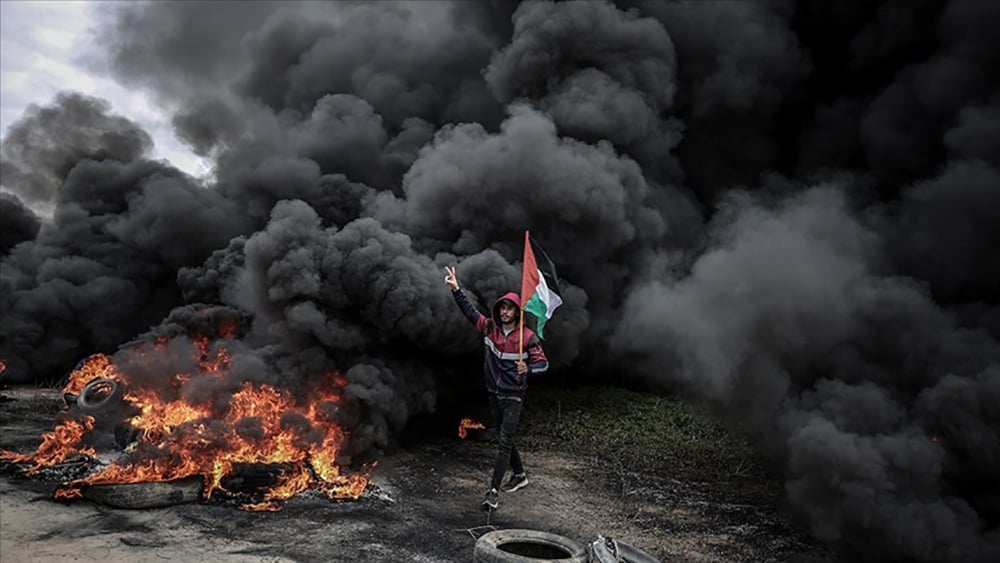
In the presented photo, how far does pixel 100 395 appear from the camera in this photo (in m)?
13.5

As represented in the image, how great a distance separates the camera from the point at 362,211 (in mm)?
20469

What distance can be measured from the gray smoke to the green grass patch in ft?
4.02

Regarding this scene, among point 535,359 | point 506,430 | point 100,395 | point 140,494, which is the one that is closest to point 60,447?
point 100,395

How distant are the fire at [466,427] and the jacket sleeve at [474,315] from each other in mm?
6004

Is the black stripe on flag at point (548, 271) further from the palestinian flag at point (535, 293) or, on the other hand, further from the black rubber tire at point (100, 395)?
the black rubber tire at point (100, 395)

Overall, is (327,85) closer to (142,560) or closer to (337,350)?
(337,350)

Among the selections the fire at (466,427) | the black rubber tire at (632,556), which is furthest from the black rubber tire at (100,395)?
the black rubber tire at (632,556)

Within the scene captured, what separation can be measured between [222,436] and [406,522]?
3586mm

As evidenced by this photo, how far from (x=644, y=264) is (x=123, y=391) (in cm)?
1408

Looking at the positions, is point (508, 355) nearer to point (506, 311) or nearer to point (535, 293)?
point (506, 311)

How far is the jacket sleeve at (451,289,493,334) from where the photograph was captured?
34.2ft

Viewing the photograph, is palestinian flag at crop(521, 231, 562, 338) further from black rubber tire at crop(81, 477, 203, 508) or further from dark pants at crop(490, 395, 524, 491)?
black rubber tire at crop(81, 477, 203, 508)

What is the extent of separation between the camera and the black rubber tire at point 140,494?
31.4 ft

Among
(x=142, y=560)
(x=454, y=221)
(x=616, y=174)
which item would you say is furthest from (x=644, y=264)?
(x=142, y=560)
